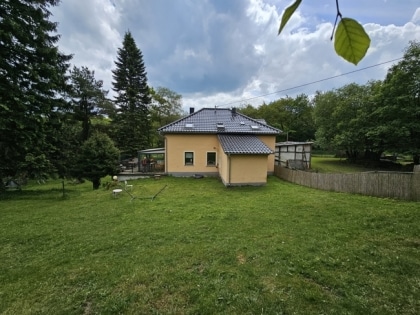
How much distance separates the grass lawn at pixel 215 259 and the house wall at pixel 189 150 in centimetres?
771

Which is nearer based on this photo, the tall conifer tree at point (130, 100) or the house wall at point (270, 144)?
the house wall at point (270, 144)

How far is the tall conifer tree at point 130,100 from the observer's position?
26.0m

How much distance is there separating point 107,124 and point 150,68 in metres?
9.46

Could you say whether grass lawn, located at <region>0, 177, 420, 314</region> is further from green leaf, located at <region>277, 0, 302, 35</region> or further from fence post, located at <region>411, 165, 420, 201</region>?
green leaf, located at <region>277, 0, 302, 35</region>

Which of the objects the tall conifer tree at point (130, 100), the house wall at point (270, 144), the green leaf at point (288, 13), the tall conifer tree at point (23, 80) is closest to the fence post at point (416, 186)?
the house wall at point (270, 144)

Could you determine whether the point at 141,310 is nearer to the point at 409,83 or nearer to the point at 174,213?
the point at 174,213

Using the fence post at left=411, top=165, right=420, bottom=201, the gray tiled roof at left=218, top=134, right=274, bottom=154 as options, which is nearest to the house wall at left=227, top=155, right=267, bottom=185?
the gray tiled roof at left=218, top=134, right=274, bottom=154

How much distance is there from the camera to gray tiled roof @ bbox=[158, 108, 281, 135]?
16.4 metres

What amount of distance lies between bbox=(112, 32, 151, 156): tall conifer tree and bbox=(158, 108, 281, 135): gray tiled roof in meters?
11.1

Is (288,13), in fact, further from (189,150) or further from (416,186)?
(189,150)

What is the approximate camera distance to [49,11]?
12.4 meters

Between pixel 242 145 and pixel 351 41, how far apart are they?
13.8m

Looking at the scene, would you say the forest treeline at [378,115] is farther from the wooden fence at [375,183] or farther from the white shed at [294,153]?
the wooden fence at [375,183]

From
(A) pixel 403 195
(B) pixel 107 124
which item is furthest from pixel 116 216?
(B) pixel 107 124
